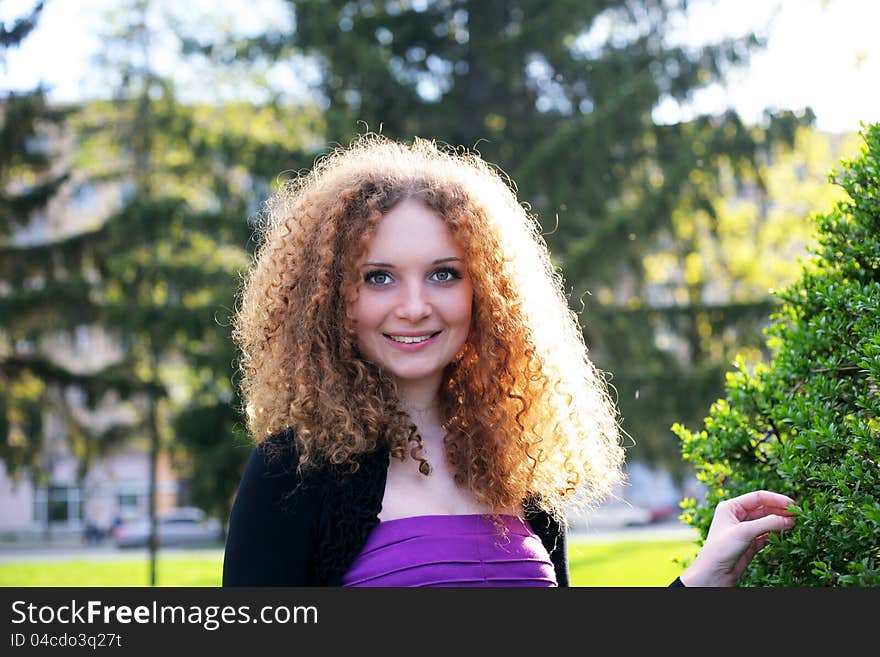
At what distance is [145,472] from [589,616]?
4077 cm

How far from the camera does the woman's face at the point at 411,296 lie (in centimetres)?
250

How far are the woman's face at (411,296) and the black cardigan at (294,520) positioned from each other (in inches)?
12.1

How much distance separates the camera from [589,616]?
200cm

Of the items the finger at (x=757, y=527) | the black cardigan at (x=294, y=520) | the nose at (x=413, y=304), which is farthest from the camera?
the nose at (x=413, y=304)

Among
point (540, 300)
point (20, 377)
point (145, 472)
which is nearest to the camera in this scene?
point (540, 300)

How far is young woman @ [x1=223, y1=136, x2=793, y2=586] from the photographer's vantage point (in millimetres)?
2322

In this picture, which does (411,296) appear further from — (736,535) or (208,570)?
(208,570)

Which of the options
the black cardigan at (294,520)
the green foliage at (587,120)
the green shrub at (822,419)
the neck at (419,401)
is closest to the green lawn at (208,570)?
the green foliage at (587,120)

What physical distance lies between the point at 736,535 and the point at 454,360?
35.3 inches

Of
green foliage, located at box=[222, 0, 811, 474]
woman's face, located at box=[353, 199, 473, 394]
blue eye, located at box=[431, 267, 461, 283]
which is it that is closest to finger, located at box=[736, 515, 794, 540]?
woman's face, located at box=[353, 199, 473, 394]

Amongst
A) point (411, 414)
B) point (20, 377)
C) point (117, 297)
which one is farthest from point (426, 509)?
point (20, 377)

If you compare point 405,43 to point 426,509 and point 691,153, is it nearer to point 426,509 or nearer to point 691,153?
point 691,153

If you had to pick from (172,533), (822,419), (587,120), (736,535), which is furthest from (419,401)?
(172,533)

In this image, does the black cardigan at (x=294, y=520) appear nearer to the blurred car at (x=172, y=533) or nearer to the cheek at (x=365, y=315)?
the cheek at (x=365, y=315)
